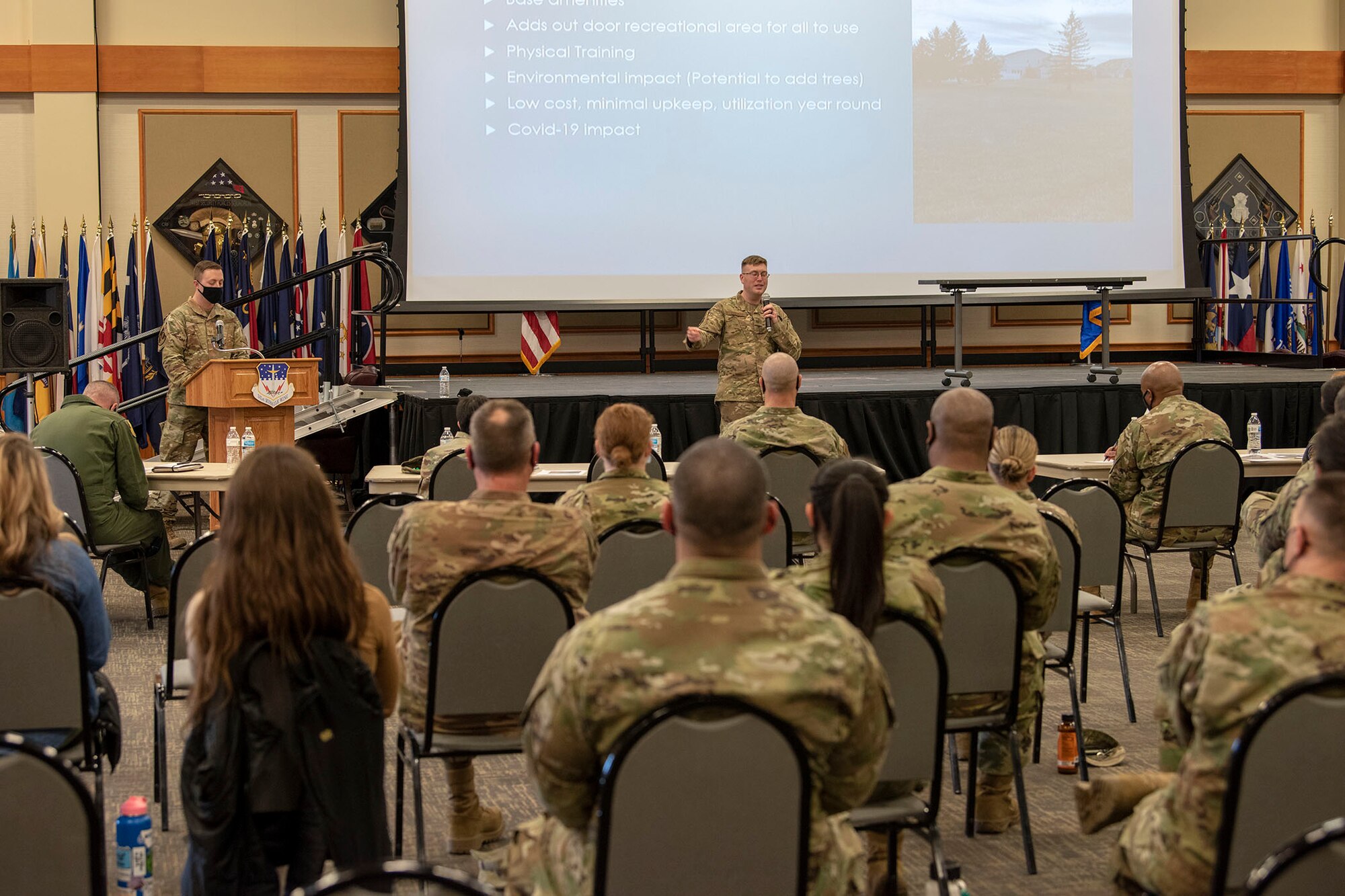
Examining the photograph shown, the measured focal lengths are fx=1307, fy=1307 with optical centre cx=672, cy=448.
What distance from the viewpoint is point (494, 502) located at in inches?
124

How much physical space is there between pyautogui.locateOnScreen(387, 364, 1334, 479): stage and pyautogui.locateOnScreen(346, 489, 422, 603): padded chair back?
13.6 feet

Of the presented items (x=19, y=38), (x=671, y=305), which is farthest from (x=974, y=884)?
(x=19, y=38)

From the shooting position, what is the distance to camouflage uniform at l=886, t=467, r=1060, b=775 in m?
3.25

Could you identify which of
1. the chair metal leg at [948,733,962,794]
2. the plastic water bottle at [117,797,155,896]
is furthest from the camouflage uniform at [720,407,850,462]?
the plastic water bottle at [117,797,155,896]

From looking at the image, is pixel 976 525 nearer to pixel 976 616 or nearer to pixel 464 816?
pixel 976 616

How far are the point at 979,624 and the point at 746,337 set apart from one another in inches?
208

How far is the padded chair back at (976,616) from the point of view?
3.15 m

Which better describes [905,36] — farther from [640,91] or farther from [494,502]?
[494,502]

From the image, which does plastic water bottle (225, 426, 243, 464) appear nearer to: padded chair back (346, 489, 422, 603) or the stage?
the stage

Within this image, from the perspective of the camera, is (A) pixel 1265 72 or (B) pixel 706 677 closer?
(B) pixel 706 677

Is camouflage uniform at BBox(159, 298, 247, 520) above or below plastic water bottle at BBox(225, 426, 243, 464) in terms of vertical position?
above

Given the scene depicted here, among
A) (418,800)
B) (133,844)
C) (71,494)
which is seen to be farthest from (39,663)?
(71,494)

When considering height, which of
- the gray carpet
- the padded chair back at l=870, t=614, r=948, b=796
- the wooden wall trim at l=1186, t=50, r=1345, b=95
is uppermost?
the wooden wall trim at l=1186, t=50, r=1345, b=95

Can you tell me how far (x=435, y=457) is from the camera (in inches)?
226
